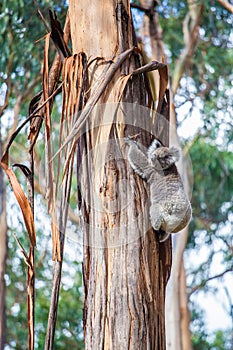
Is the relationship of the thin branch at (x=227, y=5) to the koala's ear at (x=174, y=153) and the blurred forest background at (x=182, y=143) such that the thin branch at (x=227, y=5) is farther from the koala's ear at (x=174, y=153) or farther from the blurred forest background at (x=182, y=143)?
the koala's ear at (x=174, y=153)

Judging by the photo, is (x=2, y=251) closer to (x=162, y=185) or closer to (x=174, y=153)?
(x=174, y=153)

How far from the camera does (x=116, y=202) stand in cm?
185

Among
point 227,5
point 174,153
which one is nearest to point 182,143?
point 227,5

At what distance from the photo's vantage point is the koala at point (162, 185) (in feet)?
6.42

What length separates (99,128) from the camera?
2018 mm

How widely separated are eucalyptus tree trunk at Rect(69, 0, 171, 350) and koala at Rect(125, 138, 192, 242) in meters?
0.04

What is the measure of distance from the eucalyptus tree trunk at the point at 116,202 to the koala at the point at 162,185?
0.12ft

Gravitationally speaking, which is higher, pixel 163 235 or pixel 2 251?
pixel 2 251

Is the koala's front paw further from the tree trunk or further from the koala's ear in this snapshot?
the tree trunk

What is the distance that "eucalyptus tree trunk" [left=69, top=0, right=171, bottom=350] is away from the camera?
68.7 inches

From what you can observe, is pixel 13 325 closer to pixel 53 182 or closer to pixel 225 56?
pixel 225 56

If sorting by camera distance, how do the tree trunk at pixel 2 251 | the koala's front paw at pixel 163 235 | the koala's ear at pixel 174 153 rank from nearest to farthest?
the koala's front paw at pixel 163 235
the koala's ear at pixel 174 153
the tree trunk at pixel 2 251

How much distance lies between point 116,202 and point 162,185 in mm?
462

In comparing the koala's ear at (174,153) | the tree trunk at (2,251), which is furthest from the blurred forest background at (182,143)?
the koala's ear at (174,153)
